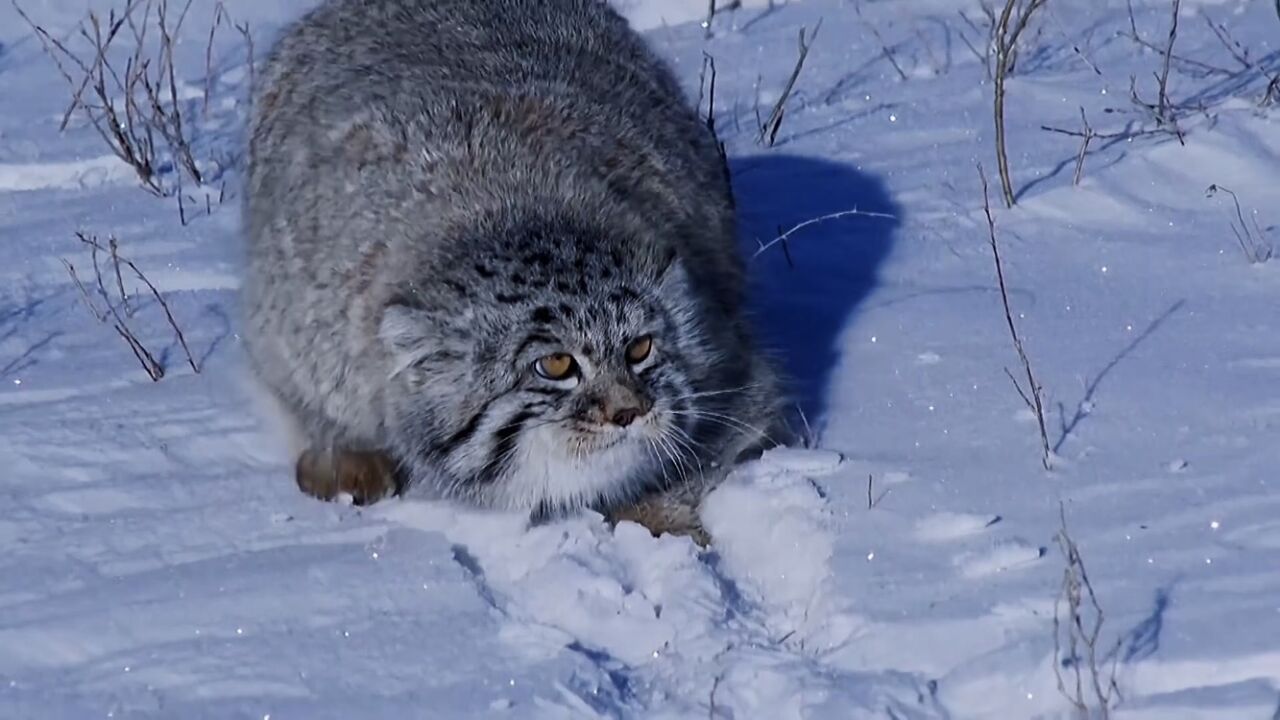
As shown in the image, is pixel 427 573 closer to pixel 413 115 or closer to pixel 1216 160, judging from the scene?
pixel 413 115

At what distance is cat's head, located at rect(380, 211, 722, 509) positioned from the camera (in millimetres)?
4398

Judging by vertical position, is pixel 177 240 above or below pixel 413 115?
below


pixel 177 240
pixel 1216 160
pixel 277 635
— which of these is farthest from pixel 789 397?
pixel 177 240

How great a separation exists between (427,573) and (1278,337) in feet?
7.89

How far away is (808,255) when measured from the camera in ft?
20.2

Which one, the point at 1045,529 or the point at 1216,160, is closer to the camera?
the point at 1045,529

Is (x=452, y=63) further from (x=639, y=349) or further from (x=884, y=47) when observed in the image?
(x=884, y=47)

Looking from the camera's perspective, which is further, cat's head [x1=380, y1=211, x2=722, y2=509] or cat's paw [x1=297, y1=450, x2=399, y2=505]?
cat's paw [x1=297, y1=450, x2=399, y2=505]

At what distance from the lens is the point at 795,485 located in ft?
15.3

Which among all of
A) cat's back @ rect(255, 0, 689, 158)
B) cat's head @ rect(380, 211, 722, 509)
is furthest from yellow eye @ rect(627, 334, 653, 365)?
cat's back @ rect(255, 0, 689, 158)

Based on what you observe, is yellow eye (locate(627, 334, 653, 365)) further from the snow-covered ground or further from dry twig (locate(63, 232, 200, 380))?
dry twig (locate(63, 232, 200, 380))

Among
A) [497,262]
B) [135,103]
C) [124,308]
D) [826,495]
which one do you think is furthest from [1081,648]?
[135,103]

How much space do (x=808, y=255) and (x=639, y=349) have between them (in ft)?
5.87

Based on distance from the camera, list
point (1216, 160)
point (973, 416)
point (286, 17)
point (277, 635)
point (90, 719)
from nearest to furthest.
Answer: point (90, 719), point (277, 635), point (973, 416), point (1216, 160), point (286, 17)
